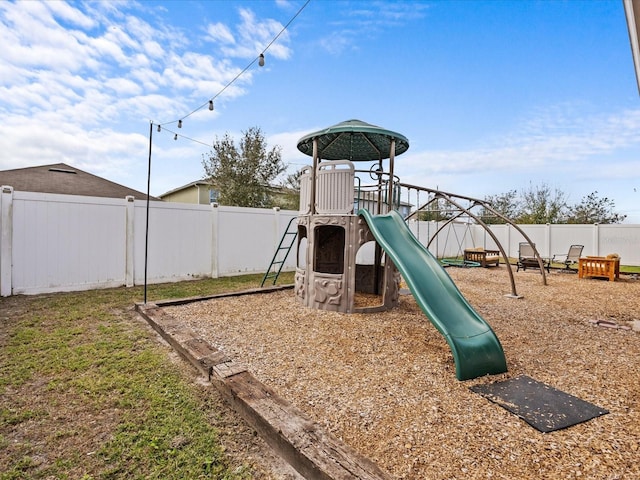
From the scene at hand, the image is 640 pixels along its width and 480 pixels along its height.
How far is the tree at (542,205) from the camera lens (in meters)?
20.0

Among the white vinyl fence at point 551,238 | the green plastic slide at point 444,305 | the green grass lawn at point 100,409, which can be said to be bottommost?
the green grass lawn at point 100,409

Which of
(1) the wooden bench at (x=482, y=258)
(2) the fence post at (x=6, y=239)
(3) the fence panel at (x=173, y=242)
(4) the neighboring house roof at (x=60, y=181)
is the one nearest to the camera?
(2) the fence post at (x=6, y=239)

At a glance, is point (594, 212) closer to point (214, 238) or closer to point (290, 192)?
point (290, 192)

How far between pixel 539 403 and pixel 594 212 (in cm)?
2471

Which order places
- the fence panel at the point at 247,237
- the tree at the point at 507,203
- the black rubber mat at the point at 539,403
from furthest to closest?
1. the tree at the point at 507,203
2. the fence panel at the point at 247,237
3. the black rubber mat at the point at 539,403

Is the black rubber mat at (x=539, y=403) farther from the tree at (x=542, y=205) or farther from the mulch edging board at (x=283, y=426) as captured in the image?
the tree at (x=542, y=205)

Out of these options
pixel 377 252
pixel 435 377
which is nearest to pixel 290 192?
pixel 377 252

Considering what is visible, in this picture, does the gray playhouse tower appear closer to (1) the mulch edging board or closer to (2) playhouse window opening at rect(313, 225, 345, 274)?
(2) playhouse window opening at rect(313, 225, 345, 274)

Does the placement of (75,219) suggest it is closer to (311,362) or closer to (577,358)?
(311,362)

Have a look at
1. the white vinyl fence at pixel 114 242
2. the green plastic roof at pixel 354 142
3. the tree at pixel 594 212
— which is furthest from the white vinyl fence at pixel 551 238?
the tree at pixel 594 212

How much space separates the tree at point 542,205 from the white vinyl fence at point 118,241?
1805 centimetres

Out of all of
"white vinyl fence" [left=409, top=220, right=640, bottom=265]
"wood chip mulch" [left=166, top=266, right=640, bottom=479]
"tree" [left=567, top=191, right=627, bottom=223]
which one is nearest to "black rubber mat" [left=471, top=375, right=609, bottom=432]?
"wood chip mulch" [left=166, top=266, right=640, bottom=479]

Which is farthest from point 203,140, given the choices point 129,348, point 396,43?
point 129,348

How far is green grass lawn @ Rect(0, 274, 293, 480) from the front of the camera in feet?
5.80
